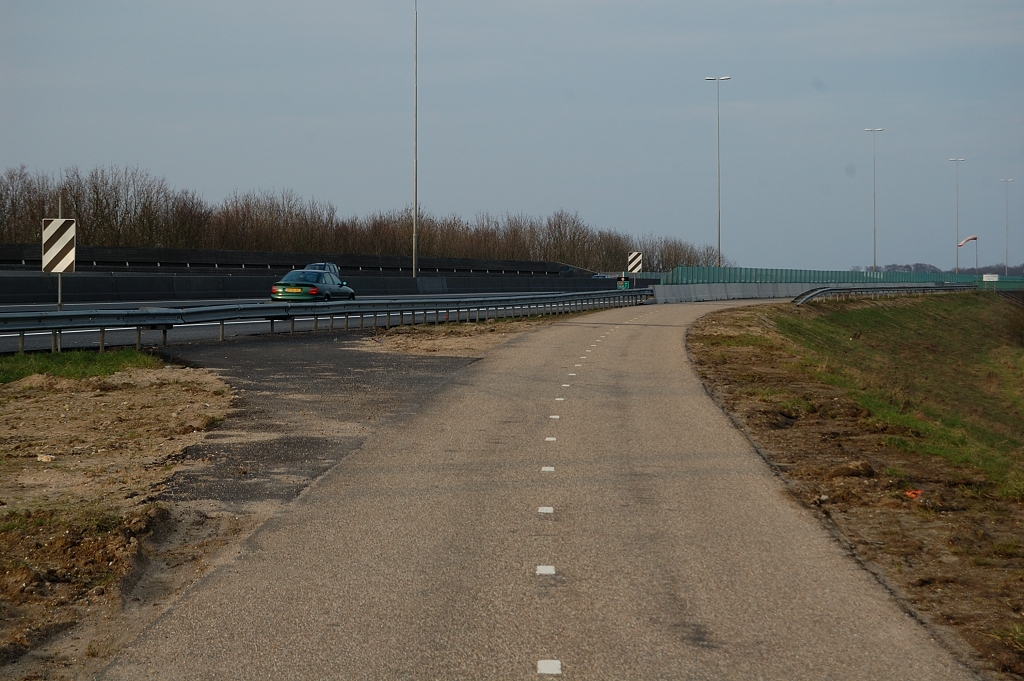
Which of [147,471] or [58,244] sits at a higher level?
[58,244]

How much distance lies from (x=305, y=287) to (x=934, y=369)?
92.7 ft

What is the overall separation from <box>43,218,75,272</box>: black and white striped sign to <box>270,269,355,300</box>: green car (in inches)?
510

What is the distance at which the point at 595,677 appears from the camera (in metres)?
5.08

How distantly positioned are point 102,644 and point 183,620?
46 cm

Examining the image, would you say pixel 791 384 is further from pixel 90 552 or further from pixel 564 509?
pixel 90 552

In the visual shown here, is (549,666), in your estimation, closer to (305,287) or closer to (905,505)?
(905,505)

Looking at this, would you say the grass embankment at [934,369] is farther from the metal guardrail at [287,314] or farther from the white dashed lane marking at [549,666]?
the metal guardrail at [287,314]

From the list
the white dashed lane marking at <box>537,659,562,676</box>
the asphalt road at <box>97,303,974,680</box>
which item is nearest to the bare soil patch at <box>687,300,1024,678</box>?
the asphalt road at <box>97,303,974,680</box>

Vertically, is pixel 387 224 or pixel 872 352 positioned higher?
pixel 387 224

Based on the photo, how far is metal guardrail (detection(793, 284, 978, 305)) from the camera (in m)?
63.4

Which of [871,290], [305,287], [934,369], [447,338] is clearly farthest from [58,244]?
[871,290]

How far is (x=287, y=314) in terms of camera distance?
26.9m

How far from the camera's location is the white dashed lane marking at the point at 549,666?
514 cm

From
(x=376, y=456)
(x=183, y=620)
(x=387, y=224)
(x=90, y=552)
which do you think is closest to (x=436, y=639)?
(x=183, y=620)
